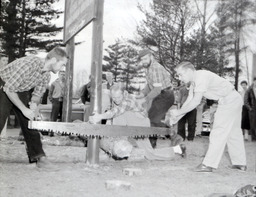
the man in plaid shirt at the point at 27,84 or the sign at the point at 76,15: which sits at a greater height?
the sign at the point at 76,15

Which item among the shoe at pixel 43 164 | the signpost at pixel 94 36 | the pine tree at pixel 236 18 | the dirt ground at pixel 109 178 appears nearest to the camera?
the dirt ground at pixel 109 178

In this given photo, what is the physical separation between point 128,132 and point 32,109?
3.94ft

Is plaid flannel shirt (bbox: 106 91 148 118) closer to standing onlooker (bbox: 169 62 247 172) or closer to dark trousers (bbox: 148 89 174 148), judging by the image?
dark trousers (bbox: 148 89 174 148)

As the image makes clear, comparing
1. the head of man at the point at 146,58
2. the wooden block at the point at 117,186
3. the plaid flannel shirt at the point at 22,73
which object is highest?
the head of man at the point at 146,58

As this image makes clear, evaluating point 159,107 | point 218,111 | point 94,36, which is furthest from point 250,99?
point 94,36

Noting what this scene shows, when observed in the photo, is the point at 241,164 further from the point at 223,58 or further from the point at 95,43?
the point at 223,58

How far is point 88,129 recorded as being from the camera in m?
3.84

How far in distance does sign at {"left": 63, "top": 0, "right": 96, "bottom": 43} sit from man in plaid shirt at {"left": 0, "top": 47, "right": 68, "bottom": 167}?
53 centimetres

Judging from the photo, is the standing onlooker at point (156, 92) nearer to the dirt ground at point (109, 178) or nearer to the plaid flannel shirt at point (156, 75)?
the plaid flannel shirt at point (156, 75)

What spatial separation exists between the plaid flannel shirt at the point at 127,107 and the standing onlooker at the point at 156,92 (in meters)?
0.24

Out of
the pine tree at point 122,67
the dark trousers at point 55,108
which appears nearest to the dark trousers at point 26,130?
the dark trousers at point 55,108

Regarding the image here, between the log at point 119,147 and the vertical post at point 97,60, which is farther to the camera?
the log at point 119,147

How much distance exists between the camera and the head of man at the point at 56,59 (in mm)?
4047

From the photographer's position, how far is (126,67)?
110 feet
